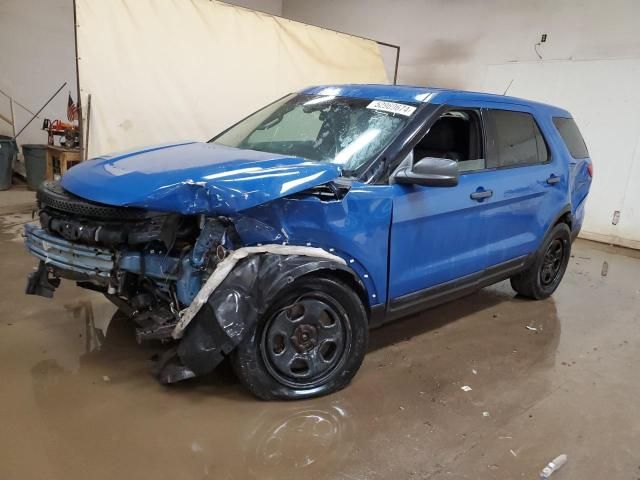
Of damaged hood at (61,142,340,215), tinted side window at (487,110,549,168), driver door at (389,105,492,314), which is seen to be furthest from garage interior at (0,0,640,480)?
tinted side window at (487,110,549,168)

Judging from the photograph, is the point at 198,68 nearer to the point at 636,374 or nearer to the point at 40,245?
the point at 40,245

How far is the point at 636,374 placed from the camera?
3.36m

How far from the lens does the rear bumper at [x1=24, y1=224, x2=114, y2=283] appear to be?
7.94ft

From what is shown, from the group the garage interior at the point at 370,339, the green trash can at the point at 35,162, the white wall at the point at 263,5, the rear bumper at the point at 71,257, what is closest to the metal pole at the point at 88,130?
the garage interior at the point at 370,339

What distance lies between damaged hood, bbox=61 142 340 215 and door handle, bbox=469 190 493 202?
3.83ft

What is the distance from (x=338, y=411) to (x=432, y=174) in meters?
1.37

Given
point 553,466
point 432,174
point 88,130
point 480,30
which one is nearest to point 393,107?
point 432,174

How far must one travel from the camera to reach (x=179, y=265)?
95.3 inches

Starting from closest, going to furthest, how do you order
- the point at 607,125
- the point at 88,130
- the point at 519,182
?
the point at 519,182 → the point at 88,130 → the point at 607,125

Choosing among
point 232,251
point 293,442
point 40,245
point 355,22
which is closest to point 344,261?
point 232,251

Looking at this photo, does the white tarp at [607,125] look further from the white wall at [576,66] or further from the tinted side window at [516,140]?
the tinted side window at [516,140]

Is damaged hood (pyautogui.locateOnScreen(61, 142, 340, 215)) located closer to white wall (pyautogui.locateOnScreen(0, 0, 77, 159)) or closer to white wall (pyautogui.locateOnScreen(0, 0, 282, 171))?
white wall (pyautogui.locateOnScreen(0, 0, 282, 171))

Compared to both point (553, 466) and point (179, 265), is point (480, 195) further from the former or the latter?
point (179, 265)

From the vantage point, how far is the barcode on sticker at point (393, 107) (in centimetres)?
305
